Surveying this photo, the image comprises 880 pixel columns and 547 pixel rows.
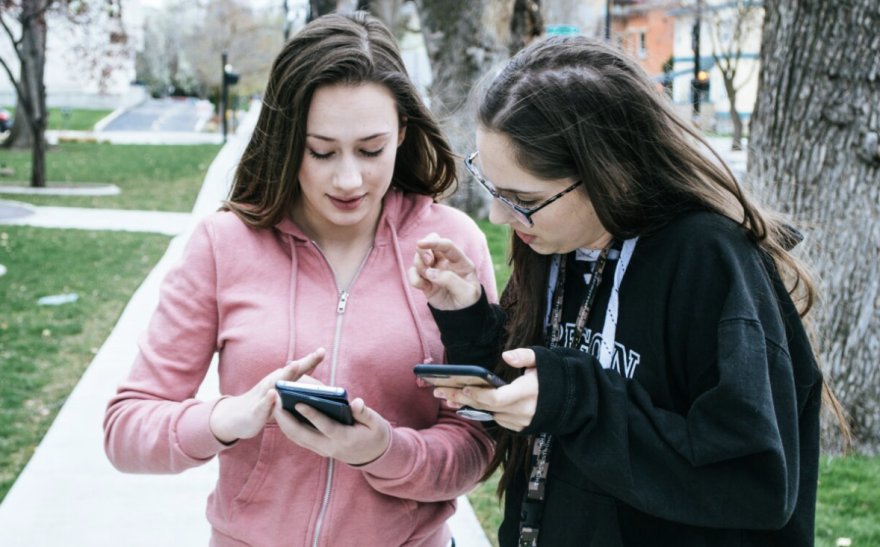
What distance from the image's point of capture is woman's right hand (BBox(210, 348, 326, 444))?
73.7 inches

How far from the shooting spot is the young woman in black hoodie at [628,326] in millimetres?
1646

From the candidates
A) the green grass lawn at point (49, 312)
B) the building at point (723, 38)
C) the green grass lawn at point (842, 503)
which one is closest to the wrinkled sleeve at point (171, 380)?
the green grass lawn at point (842, 503)

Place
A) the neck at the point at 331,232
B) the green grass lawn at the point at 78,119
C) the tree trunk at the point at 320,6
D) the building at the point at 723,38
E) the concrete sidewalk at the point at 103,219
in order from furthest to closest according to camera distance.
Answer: the green grass lawn at the point at 78,119 → the building at the point at 723,38 → the tree trunk at the point at 320,6 → the concrete sidewalk at the point at 103,219 → the neck at the point at 331,232

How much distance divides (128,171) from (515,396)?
68.8ft

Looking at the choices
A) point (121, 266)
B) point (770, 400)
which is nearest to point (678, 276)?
point (770, 400)

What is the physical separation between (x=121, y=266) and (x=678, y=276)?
30.3 ft

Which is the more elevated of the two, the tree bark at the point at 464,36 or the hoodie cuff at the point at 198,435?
the tree bark at the point at 464,36

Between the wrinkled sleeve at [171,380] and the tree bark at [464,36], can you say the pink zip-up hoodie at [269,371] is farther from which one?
the tree bark at [464,36]

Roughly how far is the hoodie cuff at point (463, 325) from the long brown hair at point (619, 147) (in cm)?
37

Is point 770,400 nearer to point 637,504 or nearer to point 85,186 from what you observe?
point 637,504

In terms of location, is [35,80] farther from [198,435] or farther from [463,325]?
[463,325]

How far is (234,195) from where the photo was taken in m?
2.38

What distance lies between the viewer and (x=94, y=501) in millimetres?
4453

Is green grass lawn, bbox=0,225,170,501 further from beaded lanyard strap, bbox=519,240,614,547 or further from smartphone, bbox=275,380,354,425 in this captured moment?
beaded lanyard strap, bbox=519,240,614,547
